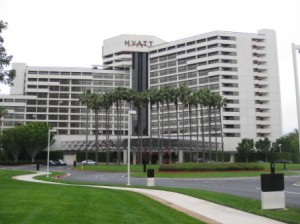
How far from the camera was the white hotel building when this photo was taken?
138125 millimetres

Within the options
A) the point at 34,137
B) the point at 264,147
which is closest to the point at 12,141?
the point at 34,137

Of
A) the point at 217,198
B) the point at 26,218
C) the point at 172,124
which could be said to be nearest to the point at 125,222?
the point at 26,218

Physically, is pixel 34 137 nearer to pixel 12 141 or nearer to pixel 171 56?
pixel 12 141

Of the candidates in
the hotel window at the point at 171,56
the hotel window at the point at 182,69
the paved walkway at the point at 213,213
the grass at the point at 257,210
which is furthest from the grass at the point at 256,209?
the hotel window at the point at 171,56

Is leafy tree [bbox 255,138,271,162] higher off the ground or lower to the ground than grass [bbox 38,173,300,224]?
higher

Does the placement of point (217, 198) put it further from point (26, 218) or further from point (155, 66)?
point (155, 66)

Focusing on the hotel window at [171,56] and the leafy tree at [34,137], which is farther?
the hotel window at [171,56]

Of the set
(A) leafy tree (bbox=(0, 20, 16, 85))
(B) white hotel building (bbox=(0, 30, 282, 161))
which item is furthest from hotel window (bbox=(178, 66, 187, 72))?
(A) leafy tree (bbox=(0, 20, 16, 85))

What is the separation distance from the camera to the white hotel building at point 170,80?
13812cm

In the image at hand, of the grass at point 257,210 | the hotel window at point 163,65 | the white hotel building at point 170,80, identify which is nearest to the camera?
the grass at point 257,210

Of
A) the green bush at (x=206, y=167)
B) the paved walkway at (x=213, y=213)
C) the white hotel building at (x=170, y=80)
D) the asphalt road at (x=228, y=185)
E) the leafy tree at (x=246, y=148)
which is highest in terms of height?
the white hotel building at (x=170, y=80)

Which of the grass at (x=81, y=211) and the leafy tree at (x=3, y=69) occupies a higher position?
the leafy tree at (x=3, y=69)

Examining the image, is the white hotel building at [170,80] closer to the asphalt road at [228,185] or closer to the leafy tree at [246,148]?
the leafy tree at [246,148]

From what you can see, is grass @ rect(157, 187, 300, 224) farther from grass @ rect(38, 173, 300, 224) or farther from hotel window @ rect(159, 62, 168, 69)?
hotel window @ rect(159, 62, 168, 69)
